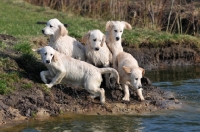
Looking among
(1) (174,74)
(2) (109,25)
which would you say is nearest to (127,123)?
(2) (109,25)

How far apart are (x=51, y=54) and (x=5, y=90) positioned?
1.27m

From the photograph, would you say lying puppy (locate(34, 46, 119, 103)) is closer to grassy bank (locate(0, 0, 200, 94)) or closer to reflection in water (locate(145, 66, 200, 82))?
grassy bank (locate(0, 0, 200, 94))

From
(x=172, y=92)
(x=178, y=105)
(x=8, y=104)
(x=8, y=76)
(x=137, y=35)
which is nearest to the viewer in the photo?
(x=8, y=104)

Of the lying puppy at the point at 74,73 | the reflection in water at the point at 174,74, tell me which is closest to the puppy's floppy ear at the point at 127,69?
the lying puppy at the point at 74,73

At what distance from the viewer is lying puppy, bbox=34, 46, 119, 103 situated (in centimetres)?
1247

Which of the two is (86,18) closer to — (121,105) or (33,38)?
(33,38)

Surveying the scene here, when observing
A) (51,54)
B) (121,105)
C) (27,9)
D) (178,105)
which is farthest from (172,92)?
(27,9)

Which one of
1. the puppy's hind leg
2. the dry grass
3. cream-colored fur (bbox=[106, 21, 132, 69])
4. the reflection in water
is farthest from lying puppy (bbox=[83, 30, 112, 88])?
the dry grass

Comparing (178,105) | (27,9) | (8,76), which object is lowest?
(178,105)

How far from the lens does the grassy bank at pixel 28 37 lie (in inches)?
502

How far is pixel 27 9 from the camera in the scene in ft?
87.2

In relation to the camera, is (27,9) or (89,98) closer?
(89,98)

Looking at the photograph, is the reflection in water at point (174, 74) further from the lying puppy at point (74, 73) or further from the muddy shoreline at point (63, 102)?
the lying puppy at point (74, 73)

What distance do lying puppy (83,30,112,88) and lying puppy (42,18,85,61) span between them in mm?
292
